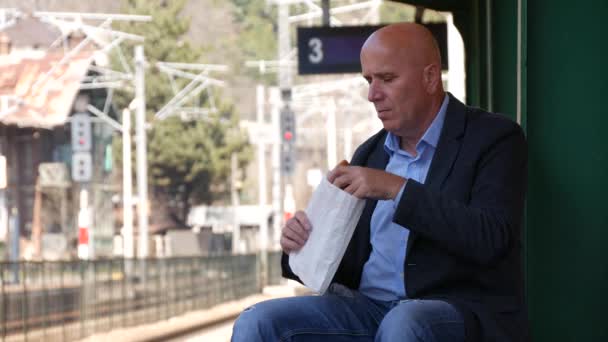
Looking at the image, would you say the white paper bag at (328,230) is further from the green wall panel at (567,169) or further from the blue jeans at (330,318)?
the green wall panel at (567,169)

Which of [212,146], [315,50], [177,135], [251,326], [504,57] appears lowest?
[212,146]

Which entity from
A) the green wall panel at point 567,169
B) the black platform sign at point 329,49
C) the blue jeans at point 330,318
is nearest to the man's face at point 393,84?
the blue jeans at point 330,318

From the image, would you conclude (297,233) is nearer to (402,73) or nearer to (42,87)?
(402,73)

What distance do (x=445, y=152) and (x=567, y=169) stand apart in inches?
31.8

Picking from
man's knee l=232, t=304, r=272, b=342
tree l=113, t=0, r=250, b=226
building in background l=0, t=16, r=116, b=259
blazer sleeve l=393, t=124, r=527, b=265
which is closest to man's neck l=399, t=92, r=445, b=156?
blazer sleeve l=393, t=124, r=527, b=265

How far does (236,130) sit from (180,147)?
4.49 m

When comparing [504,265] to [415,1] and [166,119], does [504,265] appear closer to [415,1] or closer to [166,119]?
[415,1]

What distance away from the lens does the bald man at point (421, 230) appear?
2365 mm

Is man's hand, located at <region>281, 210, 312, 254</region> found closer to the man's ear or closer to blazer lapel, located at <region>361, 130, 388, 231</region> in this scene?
blazer lapel, located at <region>361, 130, 388, 231</region>

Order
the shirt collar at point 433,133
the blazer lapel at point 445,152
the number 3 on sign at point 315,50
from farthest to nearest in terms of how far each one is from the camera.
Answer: the number 3 on sign at point 315,50 → the shirt collar at point 433,133 → the blazer lapel at point 445,152

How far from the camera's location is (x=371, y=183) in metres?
2.38

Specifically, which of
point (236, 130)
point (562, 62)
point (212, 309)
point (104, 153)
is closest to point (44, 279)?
point (212, 309)

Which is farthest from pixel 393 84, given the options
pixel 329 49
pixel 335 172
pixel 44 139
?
pixel 44 139

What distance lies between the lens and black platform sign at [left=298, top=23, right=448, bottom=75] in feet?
31.9
